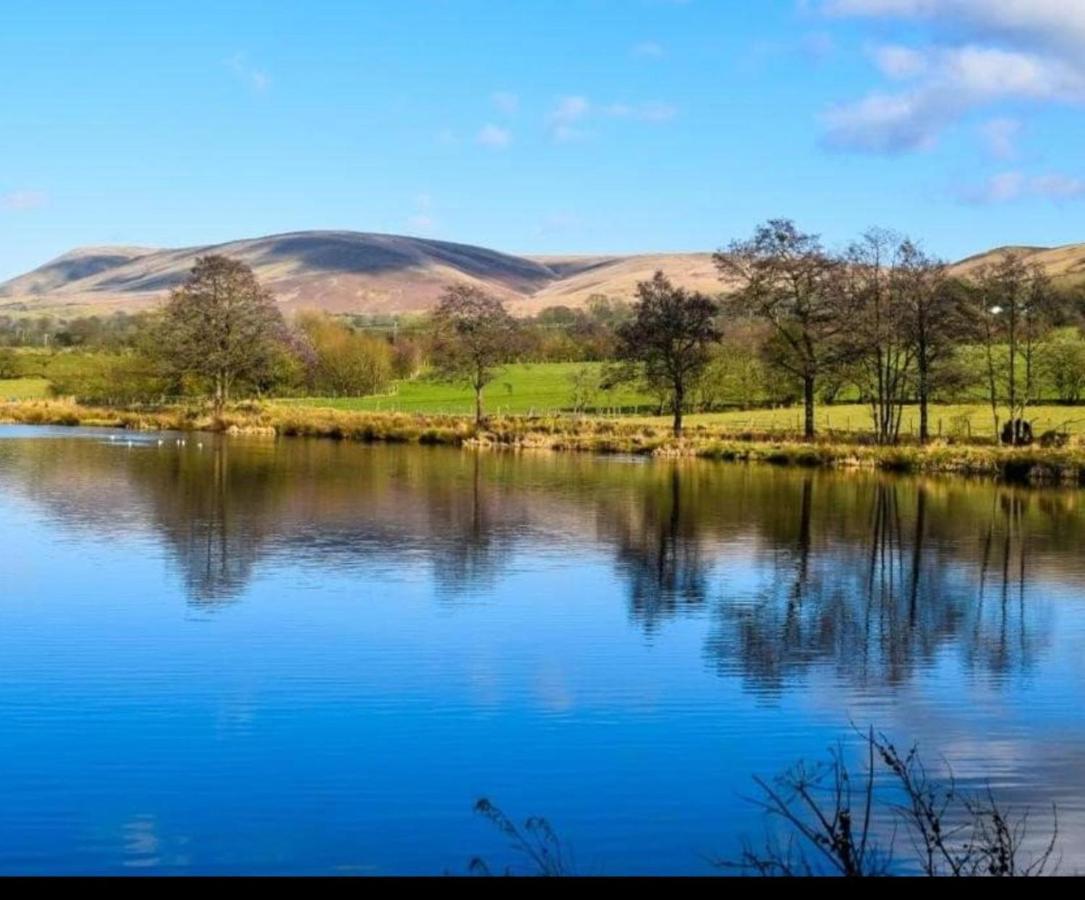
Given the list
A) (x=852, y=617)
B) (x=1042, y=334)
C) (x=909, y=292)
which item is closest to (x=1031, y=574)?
(x=852, y=617)

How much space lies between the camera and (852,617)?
20484mm

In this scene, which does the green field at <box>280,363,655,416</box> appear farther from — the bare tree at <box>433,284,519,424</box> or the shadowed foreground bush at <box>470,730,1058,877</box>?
the shadowed foreground bush at <box>470,730,1058,877</box>

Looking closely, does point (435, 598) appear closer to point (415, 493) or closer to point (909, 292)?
point (415, 493)

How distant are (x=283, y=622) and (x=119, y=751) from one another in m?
6.54

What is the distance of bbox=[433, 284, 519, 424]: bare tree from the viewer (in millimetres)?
69938

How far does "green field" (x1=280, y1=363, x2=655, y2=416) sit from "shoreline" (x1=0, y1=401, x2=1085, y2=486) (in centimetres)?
1073

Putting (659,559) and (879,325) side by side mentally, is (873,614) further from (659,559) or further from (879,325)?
(879,325)

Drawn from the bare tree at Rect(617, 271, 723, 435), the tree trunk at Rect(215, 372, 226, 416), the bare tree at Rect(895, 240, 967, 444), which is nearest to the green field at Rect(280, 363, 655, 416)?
the tree trunk at Rect(215, 372, 226, 416)

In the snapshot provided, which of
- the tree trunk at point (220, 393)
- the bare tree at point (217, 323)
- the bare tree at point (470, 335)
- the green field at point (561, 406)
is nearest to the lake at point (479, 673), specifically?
the green field at point (561, 406)

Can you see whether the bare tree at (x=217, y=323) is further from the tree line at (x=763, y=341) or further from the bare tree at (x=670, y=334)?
the bare tree at (x=670, y=334)

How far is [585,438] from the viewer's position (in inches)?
2484

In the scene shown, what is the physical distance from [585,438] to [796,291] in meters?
11.4

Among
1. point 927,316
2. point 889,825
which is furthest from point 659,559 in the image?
point 927,316
